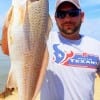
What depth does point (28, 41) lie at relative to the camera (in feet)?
12.1

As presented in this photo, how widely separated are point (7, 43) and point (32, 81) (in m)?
0.39

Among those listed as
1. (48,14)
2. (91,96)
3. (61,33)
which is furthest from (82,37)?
(48,14)

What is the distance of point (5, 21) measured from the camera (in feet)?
11.9

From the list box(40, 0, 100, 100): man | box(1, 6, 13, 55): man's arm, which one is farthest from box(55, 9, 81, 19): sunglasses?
box(1, 6, 13, 55): man's arm

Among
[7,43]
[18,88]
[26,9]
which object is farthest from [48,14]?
[18,88]

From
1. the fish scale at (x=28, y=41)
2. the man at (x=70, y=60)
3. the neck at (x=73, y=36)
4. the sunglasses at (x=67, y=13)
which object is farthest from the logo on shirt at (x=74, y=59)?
the fish scale at (x=28, y=41)

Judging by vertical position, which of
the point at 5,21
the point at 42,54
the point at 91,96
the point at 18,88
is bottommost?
the point at 91,96

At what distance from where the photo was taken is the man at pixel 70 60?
4.42 metres

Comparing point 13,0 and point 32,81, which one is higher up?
point 13,0

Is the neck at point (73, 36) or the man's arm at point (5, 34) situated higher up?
the man's arm at point (5, 34)

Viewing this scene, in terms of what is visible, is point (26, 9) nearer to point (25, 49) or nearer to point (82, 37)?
point (25, 49)

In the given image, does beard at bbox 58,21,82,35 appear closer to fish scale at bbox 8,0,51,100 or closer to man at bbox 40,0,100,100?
man at bbox 40,0,100,100

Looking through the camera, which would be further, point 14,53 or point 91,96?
point 91,96

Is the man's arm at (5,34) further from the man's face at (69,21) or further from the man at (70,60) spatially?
the man's face at (69,21)
